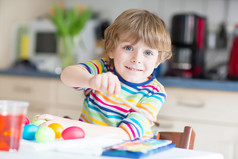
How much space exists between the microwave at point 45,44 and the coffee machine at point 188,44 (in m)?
0.67

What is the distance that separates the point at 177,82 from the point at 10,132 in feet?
5.04

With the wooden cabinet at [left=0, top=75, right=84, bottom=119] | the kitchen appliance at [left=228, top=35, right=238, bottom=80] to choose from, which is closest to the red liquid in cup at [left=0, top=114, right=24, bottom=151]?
the wooden cabinet at [left=0, top=75, right=84, bottom=119]

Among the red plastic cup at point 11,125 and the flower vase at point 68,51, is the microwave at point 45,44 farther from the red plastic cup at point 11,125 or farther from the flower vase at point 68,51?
the red plastic cup at point 11,125

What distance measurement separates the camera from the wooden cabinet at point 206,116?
2062mm

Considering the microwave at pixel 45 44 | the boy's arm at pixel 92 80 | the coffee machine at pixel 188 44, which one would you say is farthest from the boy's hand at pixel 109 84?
the microwave at pixel 45 44

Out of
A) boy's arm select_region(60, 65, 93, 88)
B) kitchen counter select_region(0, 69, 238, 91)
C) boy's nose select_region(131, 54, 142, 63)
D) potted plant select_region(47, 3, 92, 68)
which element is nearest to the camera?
boy's arm select_region(60, 65, 93, 88)

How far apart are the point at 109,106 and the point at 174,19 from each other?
1.37 metres

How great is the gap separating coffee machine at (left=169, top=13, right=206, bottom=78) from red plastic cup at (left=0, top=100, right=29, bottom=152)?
1.76m

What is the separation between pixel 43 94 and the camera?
2621mm

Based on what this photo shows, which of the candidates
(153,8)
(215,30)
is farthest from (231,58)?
(153,8)

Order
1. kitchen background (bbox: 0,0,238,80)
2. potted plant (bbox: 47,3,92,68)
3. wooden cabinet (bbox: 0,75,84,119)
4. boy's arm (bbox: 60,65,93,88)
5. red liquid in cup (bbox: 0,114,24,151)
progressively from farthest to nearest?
potted plant (bbox: 47,3,92,68)
kitchen background (bbox: 0,0,238,80)
wooden cabinet (bbox: 0,75,84,119)
boy's arm (bbox: 60,65,93,88)
red liquid in cup (bbox: 0,114,24,151)

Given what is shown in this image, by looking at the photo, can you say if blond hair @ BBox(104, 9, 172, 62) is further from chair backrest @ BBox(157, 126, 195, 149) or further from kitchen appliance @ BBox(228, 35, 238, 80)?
kitchen appliance @ BBox(228, 35, 238, 80)

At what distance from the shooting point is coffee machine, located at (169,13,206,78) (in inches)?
94.5

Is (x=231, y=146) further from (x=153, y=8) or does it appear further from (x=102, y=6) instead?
(x=102, y=6)
